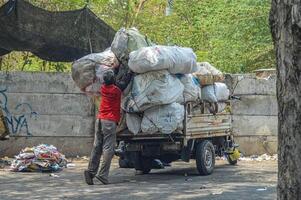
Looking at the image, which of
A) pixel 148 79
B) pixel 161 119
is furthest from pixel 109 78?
pixel 161 119

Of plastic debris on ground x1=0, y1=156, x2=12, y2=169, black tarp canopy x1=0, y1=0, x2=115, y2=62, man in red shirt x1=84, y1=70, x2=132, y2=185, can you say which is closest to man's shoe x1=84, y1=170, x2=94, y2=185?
man in red shirt x1=84, y1=70, x2=132, y2=185

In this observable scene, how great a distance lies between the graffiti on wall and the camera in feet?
47.1

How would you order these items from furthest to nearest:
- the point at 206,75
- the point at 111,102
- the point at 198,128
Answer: the point at 206,75 < the point at 198,128 < the point at 111,102

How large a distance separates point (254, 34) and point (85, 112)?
331 inches

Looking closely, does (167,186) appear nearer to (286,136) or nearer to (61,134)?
(61,134)

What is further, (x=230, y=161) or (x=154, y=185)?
(x=230, y=161)

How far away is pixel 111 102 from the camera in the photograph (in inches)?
404

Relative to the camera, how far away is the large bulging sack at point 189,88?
10.9 meters

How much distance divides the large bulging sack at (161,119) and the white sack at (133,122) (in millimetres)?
118

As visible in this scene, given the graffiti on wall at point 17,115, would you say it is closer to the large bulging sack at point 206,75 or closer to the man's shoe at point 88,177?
the man's shoe at point 88,177

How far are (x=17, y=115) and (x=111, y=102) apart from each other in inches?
193

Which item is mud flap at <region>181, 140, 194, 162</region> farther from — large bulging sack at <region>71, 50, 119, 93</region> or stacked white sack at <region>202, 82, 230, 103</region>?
large bulging sack at <region>71, 50, 119, 93</region>

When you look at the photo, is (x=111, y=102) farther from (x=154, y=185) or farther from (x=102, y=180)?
(x=154, y=185)

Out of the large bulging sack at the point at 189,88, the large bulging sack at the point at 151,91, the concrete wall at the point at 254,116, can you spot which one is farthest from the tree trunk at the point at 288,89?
the concrete wall at the point at 254,116
